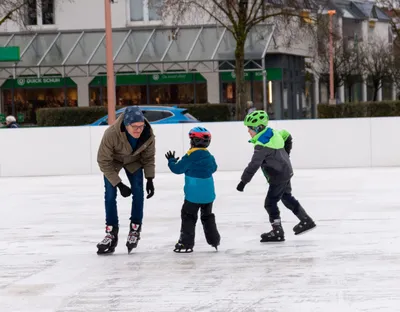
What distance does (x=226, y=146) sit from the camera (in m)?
24.2

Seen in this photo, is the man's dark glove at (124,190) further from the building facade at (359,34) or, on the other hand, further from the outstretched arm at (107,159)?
the building facade at (359,34)

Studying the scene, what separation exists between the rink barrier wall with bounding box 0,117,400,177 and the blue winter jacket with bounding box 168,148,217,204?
1334 centimetres

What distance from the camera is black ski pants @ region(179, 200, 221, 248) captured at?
10.7 m

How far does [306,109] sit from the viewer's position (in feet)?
187

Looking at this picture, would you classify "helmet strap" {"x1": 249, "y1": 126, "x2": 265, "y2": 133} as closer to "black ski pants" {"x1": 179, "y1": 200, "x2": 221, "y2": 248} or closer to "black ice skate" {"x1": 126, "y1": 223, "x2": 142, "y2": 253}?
"black ski pants" {"x1": 179, "y1": 200, "x2": 221, "y2": 248}

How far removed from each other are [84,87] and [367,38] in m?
30.8

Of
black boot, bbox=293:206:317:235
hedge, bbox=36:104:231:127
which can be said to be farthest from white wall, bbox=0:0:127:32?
black boot, bbox=293:206:317:235

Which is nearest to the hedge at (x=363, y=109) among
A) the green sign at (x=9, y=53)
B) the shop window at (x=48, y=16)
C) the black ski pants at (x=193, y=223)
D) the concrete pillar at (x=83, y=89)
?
the green sign at (x=9, y=53)

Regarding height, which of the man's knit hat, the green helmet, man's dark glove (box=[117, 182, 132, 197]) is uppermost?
the man's knit hat

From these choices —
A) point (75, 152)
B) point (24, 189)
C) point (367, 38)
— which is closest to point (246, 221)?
point (24, 189)

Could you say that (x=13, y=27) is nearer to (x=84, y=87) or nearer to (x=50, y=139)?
(x=84, y=87)

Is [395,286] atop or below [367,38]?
below

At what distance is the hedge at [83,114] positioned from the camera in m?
36.6

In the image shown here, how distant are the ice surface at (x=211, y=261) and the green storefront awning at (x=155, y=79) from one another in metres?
29.6
